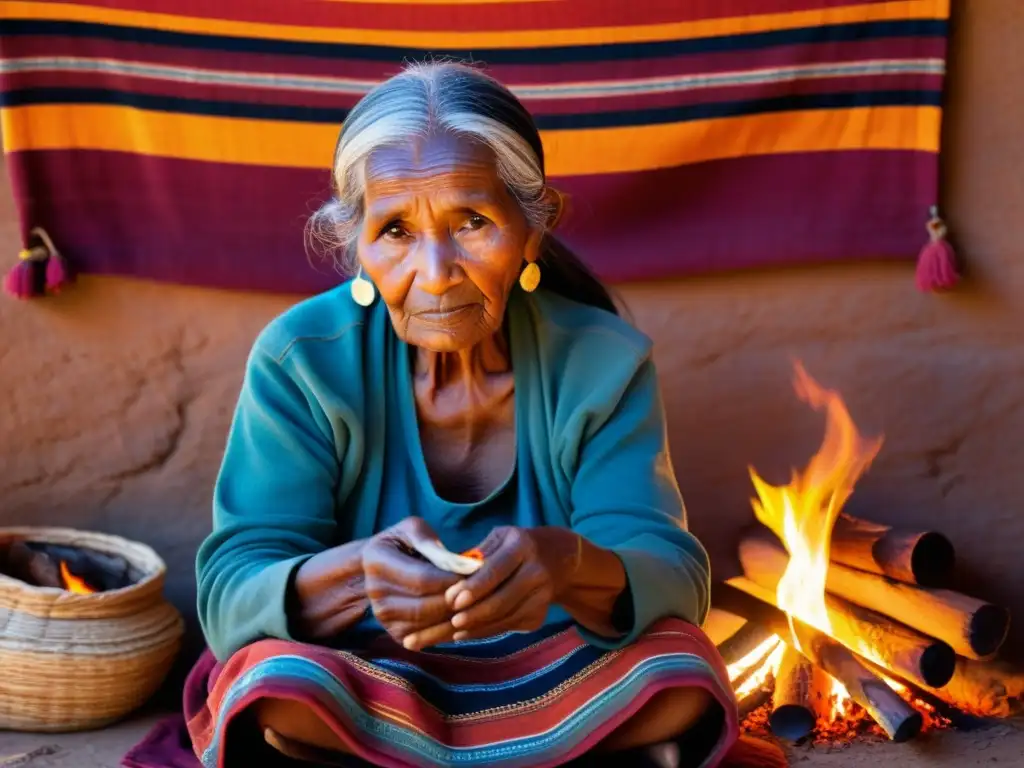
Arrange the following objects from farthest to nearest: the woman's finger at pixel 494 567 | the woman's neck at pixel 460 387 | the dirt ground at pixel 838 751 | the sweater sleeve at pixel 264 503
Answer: the dirt ground at pixel 838 751 < the woman's neck at pixel 460 387 < the sweater sleeve at pixel 264 503 < the woman's finger at pixel 494 567

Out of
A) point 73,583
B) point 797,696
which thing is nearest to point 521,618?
point 797,696

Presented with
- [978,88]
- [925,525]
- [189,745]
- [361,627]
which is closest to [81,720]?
[189,745]

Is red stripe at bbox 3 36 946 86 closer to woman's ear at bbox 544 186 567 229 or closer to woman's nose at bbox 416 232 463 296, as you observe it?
woman's ear at bbox 544 186 567 229

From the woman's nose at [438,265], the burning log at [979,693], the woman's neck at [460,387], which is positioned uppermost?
the woman's nose at [438,265]

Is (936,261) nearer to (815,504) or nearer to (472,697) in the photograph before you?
(815,504)

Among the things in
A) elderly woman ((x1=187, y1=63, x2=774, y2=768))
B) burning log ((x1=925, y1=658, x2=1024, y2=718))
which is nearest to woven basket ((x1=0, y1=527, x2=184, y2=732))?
elderly woman ((x1=187, y1=63, x2=774, y2=768))

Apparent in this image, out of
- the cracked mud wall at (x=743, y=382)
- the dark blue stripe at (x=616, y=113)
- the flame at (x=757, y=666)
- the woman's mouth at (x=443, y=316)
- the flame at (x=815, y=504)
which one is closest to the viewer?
the woman's mouth at (x=443, y=316)

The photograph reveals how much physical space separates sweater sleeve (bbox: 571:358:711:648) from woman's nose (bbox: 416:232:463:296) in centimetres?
40

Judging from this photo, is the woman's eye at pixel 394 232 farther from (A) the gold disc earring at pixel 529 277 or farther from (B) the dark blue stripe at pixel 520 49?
(B) the dark blue stripe at pixel 520 49

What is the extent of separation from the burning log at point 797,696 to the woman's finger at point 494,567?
3.97 ft

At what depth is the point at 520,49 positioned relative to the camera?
3.11 metres

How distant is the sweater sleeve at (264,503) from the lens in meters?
1.98

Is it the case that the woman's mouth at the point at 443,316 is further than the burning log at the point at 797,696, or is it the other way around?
the burning log at the point at 797,696

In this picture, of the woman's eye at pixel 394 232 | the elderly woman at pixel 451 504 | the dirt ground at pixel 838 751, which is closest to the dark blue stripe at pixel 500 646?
the elderly woman at pixel 451 504
